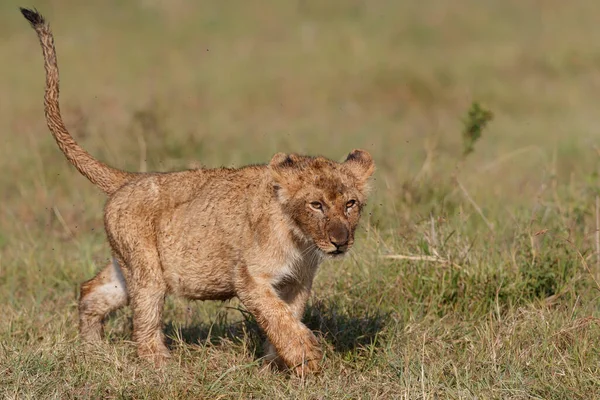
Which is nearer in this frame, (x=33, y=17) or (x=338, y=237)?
(x=338, y=237)

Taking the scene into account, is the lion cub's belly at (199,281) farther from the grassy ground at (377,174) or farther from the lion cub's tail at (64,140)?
the lion cub's tail at (64,140)

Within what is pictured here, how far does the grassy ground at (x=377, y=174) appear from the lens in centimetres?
497

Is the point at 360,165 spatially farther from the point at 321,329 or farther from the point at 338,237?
the point at 321,329

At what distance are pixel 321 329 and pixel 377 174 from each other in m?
4.29

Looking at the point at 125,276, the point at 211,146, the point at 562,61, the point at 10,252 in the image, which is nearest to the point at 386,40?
the point at 562,61

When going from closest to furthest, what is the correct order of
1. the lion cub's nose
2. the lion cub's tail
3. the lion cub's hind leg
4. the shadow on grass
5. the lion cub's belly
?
the lion cub's nose < the lion cub's belly < the shadow on grass < the lion cub's hind leg < the lion cub's tail

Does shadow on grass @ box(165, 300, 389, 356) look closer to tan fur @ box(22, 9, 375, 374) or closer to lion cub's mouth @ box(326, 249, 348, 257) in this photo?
tan fur @ box(22, 9, 375, 374)

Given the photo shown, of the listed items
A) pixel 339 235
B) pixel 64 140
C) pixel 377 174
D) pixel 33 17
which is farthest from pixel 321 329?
pixel 377 174

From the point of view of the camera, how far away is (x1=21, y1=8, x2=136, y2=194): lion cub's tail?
605 cm

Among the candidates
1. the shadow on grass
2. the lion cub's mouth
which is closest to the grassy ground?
the shadow on grass

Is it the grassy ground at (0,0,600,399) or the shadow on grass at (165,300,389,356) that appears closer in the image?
the grassy ground at (0,0,600,399)

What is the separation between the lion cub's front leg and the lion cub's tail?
1.42 metres

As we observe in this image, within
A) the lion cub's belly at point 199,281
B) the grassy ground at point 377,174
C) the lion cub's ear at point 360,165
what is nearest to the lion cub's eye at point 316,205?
the lion cub's ear at point 360,165

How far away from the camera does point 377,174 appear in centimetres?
984
